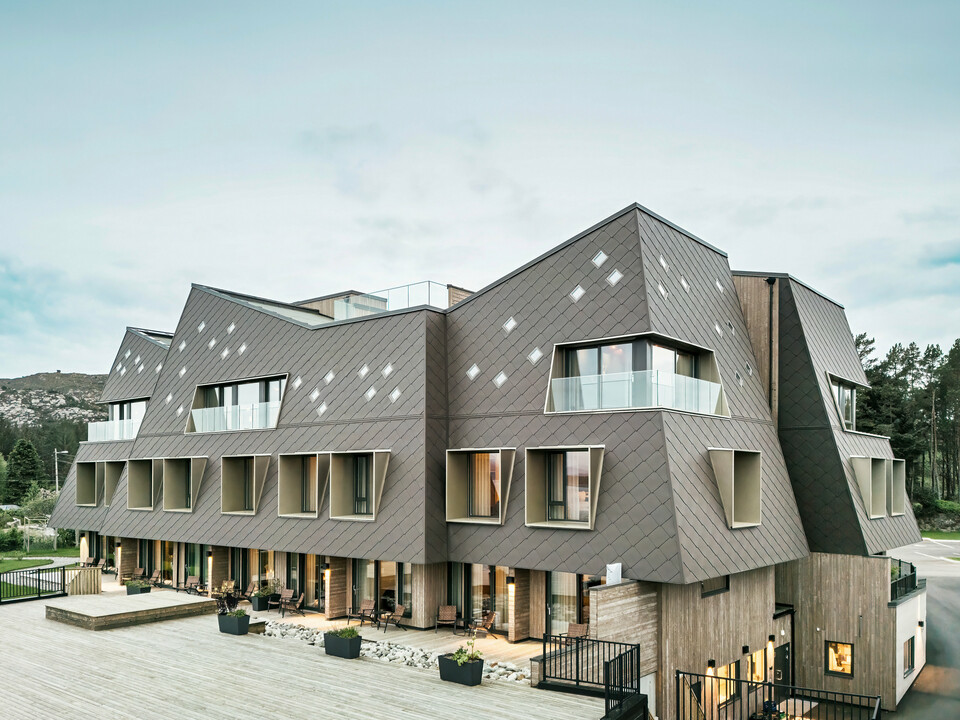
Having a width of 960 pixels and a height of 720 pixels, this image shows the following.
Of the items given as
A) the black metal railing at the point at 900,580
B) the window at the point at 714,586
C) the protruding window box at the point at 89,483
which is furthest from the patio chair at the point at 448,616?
the protruding window box at the point at 89,483

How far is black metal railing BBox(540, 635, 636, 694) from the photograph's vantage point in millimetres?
12695

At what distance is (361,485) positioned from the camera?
20.3 metres

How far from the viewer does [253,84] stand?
23.5m

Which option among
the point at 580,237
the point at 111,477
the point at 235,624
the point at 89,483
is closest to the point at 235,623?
the point at 235,624

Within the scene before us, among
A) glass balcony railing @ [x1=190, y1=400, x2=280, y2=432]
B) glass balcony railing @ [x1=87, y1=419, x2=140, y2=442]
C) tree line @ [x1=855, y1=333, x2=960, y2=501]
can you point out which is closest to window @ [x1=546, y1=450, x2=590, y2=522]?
glass balcony railing @ [x1=190, y1=400, x2=280, y2=432]

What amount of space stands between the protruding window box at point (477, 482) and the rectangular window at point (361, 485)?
300 centimetres

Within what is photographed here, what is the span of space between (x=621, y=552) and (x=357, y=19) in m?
17.1

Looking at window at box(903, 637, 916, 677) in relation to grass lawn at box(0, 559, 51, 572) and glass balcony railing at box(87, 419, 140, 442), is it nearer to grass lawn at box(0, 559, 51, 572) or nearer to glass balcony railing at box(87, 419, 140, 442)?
glass balcony railing at box(87, 419, 140, 442)

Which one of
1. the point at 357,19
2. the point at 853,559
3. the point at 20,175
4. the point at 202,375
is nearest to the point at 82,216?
the point at 20,175

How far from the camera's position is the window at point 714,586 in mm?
16367

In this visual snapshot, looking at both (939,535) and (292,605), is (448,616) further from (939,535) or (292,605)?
(939,535)

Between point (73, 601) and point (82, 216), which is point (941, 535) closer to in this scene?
point (73, 601)

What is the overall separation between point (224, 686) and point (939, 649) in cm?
2447

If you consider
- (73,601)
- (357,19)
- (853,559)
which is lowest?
(73,601)
